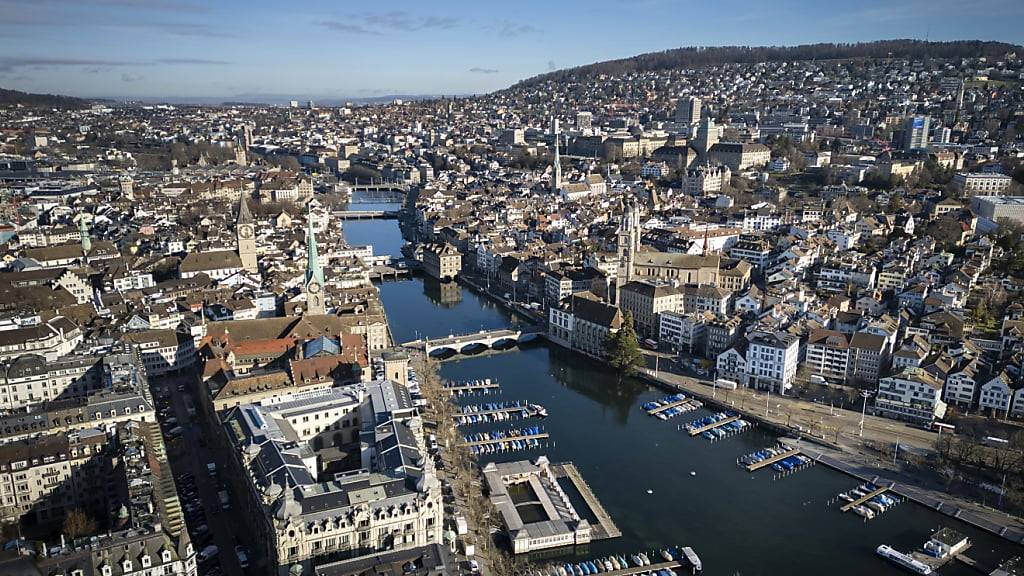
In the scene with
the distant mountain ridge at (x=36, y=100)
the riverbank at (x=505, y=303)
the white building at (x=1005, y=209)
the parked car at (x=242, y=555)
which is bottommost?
the parked car at (x=242, y=555)

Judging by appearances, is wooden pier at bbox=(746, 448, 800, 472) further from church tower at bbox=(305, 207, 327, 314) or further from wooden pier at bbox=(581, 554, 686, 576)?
church tower at bbox=(305, 207, 327, 314)

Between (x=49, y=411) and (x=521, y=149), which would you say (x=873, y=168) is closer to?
(x=521, y=149)

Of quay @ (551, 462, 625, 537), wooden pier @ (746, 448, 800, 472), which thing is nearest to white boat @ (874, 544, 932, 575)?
wooden pier @ (746, 448, 800, 472)

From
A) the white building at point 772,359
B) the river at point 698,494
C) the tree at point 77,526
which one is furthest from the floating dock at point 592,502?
the tree at point 77,526

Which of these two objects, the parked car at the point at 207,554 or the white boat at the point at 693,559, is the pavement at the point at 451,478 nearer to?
the white boat at the point at 693,559

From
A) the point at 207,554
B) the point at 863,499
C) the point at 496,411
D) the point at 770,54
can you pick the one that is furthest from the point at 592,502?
the point at 770,54

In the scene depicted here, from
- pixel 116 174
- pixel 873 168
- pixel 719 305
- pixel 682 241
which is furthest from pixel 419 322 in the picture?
pixel 116 174

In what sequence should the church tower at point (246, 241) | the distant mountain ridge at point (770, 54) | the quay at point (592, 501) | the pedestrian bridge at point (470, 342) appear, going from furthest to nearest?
the distant mountain ridge at point (770, 54)
the church tower at point (246, 241)
the pedestrian bridge at point (470, 342)
the quay at point (592, 501)

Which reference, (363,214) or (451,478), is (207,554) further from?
(363,214)
